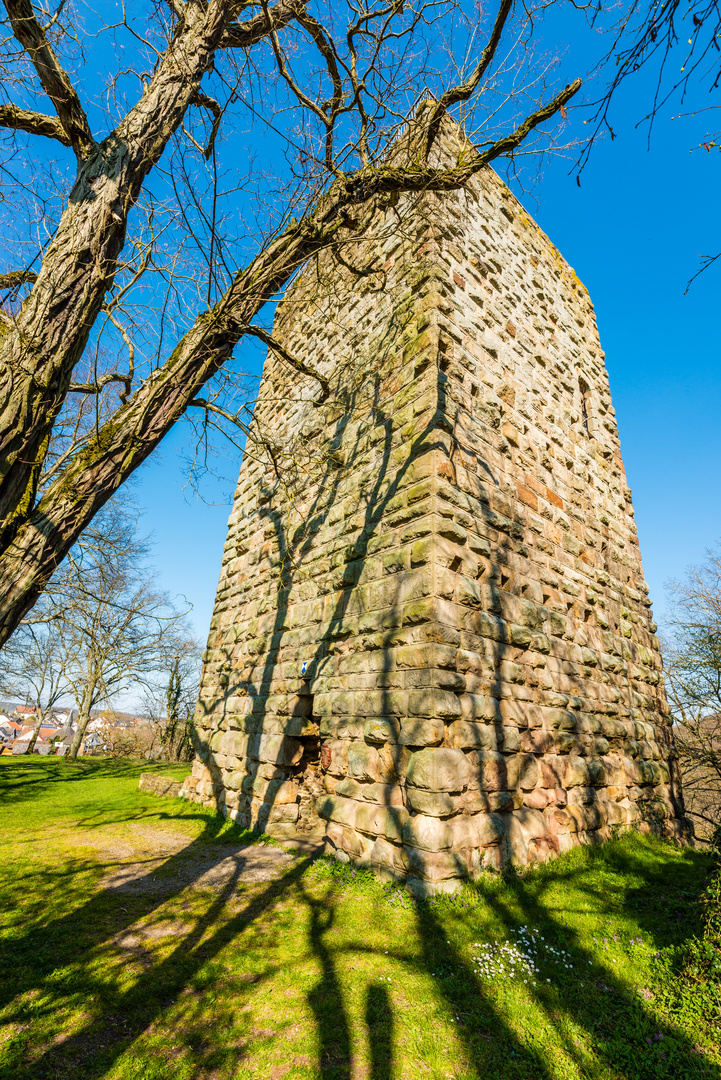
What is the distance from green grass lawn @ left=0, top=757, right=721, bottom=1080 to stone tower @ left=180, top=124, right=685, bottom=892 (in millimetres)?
387

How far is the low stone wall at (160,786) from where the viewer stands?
299 inches

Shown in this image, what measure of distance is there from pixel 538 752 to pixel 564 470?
3437mm

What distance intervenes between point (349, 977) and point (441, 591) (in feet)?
7.29

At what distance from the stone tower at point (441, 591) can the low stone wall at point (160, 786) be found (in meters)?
0.94

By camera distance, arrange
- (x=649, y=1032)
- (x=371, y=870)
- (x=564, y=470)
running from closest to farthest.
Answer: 1. (x=649, y=1032)
2. (x=371, y=870)
3. (x=564, y=470)

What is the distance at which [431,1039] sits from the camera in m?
2.07

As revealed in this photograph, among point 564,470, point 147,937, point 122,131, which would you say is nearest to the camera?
point 122,131

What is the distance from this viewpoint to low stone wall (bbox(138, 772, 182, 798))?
25.0 ft

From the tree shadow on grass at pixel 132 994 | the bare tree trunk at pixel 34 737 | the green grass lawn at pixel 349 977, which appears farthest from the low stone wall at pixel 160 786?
the bare tree trunk at pixel 34 737

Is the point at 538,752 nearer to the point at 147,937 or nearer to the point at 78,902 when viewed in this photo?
the point at 147,937

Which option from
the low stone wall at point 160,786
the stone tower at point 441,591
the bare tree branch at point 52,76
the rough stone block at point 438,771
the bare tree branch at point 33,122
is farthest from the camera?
the low stone wall at point 160,786

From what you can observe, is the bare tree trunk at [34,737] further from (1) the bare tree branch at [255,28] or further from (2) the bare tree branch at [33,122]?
(1) the bare tree branch at [255,28]

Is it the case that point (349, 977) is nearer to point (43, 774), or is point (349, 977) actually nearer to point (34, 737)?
point (43, 774)

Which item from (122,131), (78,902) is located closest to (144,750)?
(78,902)
